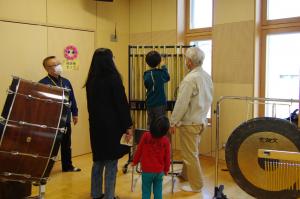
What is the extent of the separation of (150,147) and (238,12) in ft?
7.67

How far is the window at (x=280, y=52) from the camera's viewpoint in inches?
156

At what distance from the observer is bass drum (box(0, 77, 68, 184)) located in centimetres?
247

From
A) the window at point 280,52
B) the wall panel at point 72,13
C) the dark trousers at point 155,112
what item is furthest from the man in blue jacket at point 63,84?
the window at point 280,52

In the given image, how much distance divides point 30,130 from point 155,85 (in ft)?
5.43

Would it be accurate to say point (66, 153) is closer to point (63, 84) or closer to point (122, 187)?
point (63, 84)

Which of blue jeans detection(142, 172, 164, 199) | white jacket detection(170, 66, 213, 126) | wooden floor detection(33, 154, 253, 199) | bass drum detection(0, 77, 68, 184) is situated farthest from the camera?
wooden floor detection(33, 154, 253, 199)

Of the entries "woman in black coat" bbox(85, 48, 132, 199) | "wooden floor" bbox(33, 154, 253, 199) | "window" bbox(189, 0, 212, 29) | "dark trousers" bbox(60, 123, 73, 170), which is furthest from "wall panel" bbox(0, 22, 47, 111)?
"window" bbox(189, 0, 212, 29)

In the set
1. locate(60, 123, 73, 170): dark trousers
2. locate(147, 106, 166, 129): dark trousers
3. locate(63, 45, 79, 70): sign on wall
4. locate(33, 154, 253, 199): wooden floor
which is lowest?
locate(33, 154, 253, 199): wooden floor

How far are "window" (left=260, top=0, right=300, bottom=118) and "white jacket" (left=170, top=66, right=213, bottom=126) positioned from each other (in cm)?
103

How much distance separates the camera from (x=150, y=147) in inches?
107

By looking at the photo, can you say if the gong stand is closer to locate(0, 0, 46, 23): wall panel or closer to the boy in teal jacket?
the boy in teal jacket

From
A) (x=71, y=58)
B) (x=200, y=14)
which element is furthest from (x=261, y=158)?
(x=71, y=58)

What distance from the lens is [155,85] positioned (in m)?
3.83

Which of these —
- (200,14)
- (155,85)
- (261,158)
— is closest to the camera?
(261,158)
